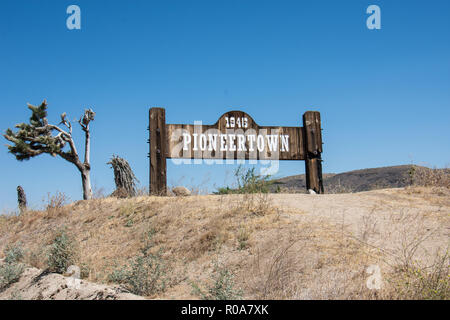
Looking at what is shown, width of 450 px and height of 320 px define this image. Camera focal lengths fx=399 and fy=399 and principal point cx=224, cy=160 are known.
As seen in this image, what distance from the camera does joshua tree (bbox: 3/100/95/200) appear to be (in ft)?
72.6

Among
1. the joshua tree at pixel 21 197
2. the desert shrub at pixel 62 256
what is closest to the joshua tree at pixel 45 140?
the joshua tree at pixel 21 197

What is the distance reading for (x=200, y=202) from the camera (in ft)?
39.0

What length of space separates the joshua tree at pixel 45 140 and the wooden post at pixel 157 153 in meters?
8.60

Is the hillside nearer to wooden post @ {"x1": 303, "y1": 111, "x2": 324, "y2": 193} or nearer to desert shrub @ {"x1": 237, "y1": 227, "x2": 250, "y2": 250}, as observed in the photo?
desert shrub @ {"x1": 237, "y1": 227, "x2": 250, "y2": 250}

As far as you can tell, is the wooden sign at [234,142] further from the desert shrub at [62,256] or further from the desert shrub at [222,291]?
the desert shrub at [222,291]

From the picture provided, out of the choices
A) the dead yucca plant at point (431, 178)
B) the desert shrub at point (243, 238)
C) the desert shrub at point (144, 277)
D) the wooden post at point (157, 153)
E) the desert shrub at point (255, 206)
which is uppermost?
the wooden post at point (157, 153)

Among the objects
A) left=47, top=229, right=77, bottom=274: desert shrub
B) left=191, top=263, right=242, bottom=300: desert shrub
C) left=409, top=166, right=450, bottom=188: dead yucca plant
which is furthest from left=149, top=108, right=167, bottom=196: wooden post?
left=409, top=166, right=450, bottom=188: dead yucca plant

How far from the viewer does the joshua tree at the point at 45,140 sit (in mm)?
22141

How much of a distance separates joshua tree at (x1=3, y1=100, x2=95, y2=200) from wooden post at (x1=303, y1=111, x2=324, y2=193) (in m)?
12.2
